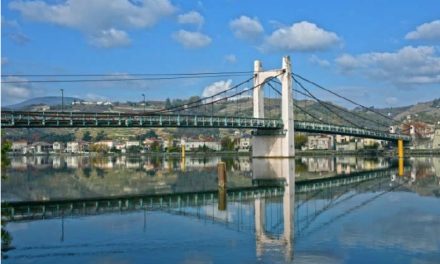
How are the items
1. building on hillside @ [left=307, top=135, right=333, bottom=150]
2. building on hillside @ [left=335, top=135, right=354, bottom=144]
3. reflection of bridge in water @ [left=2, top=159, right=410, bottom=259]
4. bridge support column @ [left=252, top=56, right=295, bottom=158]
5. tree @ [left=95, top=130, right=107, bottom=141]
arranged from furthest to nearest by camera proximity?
tree @ [left=95, top=130, right=107, bottom=141], building on hillside @ [left=307, top=135, right=333, bottom=150], building on hillside @ [left=335, top=135, right=354, bottom=144], bridge support column @ [left=252, top=56, right=295, bottom=158], reflection of bridge in water @ [left=2, top=159, right=410, bottom=259]

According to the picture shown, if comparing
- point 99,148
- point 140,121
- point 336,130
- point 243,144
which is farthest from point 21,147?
point 140,121

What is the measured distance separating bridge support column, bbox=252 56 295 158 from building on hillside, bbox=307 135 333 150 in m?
66.1

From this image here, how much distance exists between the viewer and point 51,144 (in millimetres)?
175625

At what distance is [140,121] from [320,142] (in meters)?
94.5

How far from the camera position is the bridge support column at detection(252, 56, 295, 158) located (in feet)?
214

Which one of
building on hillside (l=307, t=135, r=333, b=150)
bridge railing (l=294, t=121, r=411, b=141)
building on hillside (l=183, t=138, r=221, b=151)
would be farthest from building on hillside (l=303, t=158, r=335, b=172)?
building on hillside (l=307, t=135, r=333, b=150)

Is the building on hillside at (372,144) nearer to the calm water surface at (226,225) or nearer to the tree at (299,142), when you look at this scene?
the tree at (299,142)

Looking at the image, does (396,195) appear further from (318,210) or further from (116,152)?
(116,152)

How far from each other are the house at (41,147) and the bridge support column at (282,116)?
106990mm

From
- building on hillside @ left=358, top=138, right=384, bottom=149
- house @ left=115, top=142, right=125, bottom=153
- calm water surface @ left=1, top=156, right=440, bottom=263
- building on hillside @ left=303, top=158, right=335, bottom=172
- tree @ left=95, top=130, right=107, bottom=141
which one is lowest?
calm water surface @ left=1, top=156, right=440, bottom=263

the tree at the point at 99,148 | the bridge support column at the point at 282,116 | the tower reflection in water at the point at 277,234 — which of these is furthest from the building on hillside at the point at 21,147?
the tower reflection in water at the point at 277,234

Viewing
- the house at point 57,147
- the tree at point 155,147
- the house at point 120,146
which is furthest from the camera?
the house at point 57,147

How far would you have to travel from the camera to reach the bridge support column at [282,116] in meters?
65.2

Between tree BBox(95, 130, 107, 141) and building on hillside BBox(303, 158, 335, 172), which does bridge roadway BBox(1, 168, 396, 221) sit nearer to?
building on hillside BBox(303, 158, 335, 172)
